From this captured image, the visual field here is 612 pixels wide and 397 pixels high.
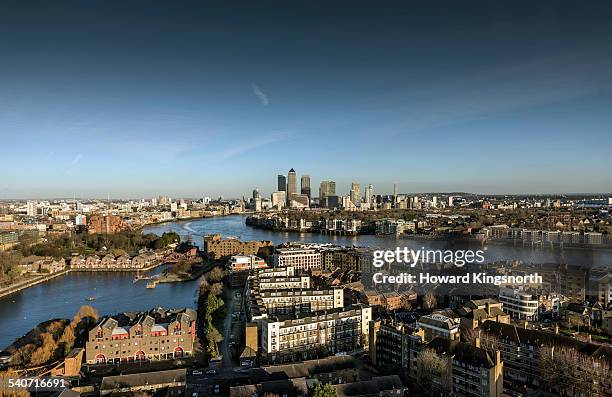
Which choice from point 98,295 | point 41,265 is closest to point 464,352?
point 98,295

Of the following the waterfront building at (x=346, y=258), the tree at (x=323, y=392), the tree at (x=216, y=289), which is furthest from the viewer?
the waterfront building at (x=346, y=258)

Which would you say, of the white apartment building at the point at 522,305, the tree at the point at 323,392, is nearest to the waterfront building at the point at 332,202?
the white apartment building at the point at 522,305

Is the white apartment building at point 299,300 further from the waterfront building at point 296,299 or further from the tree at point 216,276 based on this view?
the tree at point 216,276

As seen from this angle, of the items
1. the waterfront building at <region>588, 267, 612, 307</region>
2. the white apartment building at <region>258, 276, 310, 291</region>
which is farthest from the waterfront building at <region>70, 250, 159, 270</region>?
the waterfront building at <region>588, 267, 612, 307</region>

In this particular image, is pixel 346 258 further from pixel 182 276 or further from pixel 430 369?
pixel 430 369

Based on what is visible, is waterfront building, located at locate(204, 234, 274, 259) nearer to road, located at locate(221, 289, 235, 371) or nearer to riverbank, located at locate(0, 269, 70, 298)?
riverbank, located at locate(0, 269, 70, 298)

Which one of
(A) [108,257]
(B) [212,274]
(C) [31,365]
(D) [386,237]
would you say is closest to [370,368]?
(C) [31,365]

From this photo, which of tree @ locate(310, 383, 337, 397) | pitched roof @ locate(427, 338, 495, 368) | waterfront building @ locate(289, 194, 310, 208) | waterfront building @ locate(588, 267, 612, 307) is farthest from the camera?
waterfront building @ locate(289, 194, 310, 208)

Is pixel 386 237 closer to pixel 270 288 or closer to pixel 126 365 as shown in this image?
pixel 270 288
